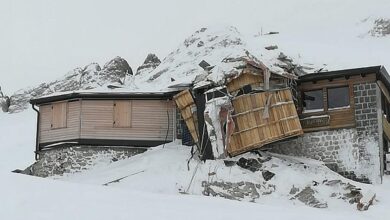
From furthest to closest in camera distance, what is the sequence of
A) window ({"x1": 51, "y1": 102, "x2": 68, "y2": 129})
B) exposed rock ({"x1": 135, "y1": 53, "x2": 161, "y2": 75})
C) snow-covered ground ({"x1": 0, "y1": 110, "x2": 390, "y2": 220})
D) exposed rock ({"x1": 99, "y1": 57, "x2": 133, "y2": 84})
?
exposed rock ({"x1": 99, "y1": 57, "x2": 133, "y2": 84}), exposed rock ({"x1": 135, "y1": 53, "x2": 161, "y2": 75}), window ({"x1": 51, "y1": 102, "x2": 68, "y2": 129}), snow-covered ground ({"x1": 0, "y1": 110, "x2": 390, "y2": 220})

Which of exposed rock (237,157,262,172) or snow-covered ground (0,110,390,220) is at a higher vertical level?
exposed rock (237,157,262,172)

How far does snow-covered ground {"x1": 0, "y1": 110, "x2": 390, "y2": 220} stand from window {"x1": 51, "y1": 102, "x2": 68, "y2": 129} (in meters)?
3.01

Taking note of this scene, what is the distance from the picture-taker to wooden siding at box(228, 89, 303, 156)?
78.4ft

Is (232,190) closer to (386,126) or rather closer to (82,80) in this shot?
(386,126)

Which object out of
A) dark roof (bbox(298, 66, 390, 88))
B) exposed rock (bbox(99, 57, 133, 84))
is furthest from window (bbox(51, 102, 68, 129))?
exposed rock (bbox(99, 57, 133, 84))

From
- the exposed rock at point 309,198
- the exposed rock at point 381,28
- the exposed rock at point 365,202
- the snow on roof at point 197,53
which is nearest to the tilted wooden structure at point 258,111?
the exposed rock at point 309,198

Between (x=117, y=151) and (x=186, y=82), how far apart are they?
4.81 m

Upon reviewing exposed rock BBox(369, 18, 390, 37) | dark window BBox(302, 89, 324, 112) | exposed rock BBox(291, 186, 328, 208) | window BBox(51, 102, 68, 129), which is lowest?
exposed rock BBox(291, 186, 328, 208)

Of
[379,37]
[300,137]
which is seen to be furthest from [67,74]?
[300,137]

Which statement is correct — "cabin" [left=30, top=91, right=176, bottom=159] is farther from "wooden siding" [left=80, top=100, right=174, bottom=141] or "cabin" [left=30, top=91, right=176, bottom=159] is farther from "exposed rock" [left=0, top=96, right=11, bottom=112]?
"exposed rock" [left=0, top=96, right=11, bottom=112]

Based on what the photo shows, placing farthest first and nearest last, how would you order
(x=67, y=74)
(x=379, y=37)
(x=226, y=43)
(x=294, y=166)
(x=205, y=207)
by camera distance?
(x=67, y=74), (x=379, y=37), (x=226, y=43), (x=294, y=166), (x=205, y=207)

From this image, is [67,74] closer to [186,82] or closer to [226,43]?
[226,43]

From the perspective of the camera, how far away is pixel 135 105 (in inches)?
1115

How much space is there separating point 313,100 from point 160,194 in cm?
1114
